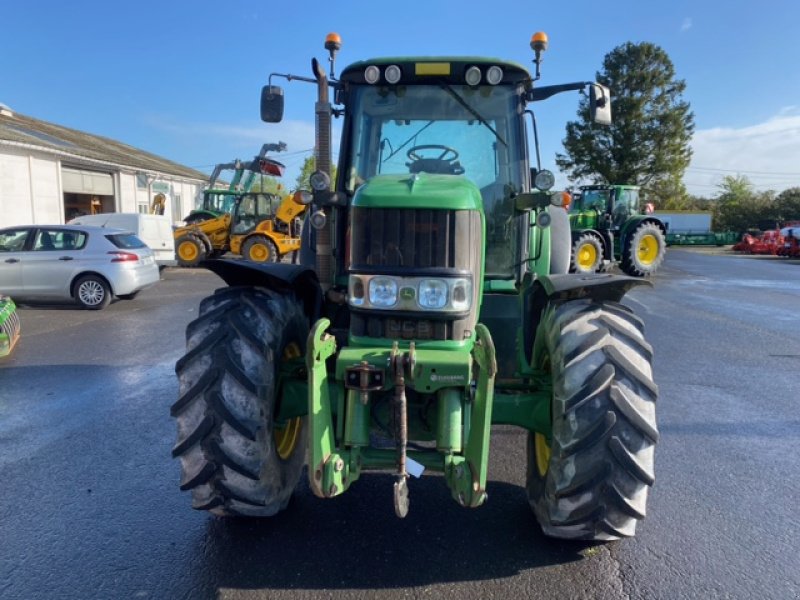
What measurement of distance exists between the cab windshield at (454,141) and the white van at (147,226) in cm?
1268

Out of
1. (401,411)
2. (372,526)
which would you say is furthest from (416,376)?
(372,526)

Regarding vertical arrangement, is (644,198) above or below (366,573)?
above

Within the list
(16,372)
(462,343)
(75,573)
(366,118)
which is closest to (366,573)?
(462,343)

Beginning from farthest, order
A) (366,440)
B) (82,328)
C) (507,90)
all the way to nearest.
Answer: (82,328), (507,90), (366,440)

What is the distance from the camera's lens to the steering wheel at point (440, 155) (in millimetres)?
4066

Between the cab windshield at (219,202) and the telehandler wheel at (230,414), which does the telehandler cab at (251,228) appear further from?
the telehandler wheel at (230,414)

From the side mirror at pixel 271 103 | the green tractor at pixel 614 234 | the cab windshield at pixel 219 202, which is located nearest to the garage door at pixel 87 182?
the cab windshield at pixel 219 202

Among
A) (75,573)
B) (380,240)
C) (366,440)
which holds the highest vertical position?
(380,240)

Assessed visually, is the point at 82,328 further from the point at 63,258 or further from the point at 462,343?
the point at 462,343

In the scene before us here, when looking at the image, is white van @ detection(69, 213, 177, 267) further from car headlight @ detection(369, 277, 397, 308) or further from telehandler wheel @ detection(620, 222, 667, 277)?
car headlight @ detection(369, 277, 397, 308)

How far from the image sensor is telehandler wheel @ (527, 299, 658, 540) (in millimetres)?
2711

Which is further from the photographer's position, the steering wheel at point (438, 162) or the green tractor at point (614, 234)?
the green tractor at point (614, 234)

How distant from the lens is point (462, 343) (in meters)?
2.90

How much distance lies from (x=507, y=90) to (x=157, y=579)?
3.57 m
